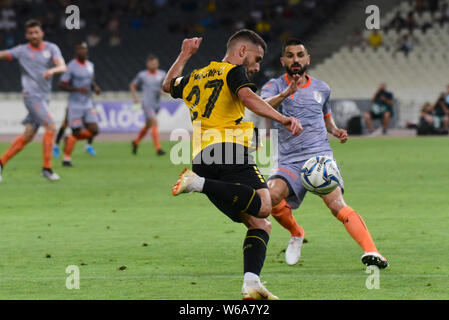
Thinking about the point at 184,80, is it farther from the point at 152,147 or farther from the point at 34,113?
the point at 152,147

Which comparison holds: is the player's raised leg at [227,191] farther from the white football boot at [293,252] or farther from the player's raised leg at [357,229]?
the white football boot at [293,252]

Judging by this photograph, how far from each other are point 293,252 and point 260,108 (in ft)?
7.43

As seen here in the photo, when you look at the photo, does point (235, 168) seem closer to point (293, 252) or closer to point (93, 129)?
point (293, 252)

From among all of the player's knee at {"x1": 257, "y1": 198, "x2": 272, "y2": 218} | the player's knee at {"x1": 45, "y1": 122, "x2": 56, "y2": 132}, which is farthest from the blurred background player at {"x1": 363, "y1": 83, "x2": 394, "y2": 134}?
the player's knee at {"x1": 257, "y1": 198, "x2": 272, "y2": 218}

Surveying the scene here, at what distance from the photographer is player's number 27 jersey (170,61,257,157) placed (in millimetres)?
6781

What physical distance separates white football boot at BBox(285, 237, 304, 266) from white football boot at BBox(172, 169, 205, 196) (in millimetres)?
1985

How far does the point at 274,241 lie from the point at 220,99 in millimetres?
3303

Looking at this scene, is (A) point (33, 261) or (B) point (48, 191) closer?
(A) point (33, 261)

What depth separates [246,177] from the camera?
686cm

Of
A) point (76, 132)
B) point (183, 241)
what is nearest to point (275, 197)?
point (183, 241)

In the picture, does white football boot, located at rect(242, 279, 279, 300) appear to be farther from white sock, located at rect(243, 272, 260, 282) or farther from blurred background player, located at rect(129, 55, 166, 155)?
blurred background player, located at rect(129, 55, 166, 155)

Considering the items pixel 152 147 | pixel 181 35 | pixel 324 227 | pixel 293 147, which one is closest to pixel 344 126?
pixel 152 147

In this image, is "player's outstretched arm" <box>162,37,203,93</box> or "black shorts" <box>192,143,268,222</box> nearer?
"black shorts" <box>192,143,268,222</box>
